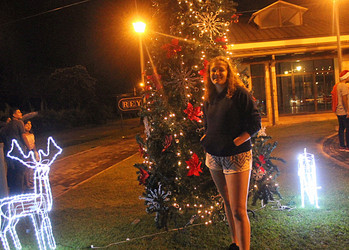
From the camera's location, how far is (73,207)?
5844 mm

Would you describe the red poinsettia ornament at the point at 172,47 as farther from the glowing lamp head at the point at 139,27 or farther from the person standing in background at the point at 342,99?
the glowing lamp head at the point at 139,27

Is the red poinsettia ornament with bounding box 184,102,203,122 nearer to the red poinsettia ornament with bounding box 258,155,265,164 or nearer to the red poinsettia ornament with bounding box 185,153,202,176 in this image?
the red poinsettia ornament with bounding box 185,153,202,176

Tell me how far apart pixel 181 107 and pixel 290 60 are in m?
14.1

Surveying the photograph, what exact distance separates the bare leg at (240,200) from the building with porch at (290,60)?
12.9 meters

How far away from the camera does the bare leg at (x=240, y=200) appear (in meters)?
2.89

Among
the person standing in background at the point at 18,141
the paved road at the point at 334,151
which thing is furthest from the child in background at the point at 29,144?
the paved road at the point at 334,151

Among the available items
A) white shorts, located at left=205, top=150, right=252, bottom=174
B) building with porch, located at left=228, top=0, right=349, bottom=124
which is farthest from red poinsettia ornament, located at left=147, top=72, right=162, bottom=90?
building with porch, located at left=228, top=0, right=349, bottom=124

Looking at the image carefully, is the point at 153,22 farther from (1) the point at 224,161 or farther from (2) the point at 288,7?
(2) the point at 288,7

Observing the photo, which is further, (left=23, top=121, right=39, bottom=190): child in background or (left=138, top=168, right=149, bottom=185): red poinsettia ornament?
(left=23, top=121, right=39, bottom=190): child in background

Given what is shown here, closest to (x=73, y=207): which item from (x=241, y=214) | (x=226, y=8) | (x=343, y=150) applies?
(x=241, y=214)

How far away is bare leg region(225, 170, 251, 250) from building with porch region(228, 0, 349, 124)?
42.3 ft

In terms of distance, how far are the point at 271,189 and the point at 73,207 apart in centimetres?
366

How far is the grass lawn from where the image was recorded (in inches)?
143

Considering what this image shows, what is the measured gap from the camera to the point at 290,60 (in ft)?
53.8
